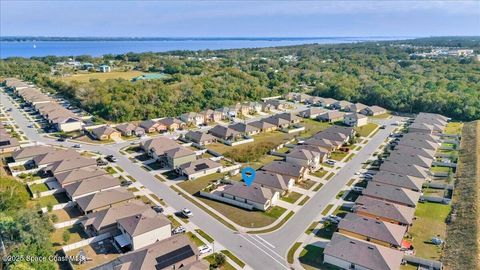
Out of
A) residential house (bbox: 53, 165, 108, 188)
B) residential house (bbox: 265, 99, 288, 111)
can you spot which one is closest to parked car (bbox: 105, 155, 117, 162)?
residential house (bbox: 53, 165, 108, 188)

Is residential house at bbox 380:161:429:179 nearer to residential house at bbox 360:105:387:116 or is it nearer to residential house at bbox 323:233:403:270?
residential house at bbox 323:233:403:270

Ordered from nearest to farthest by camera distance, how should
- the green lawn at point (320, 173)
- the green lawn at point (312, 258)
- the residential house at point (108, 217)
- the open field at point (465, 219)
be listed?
1. the green lawn at point (312, 258)
2. the open field at point (465, 219)
3. the residential house at point (108, 217)
4. the green lawn at point (320, 173)

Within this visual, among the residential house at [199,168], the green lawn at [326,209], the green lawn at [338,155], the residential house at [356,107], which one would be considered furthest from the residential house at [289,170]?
the residential house at [356,107]

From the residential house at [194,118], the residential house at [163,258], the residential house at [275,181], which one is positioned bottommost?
the residential house at [163,258]

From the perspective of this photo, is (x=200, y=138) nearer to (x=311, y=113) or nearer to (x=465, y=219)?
(x=311, y=113)

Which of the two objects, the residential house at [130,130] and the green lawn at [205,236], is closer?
the green lawn at [205,236]

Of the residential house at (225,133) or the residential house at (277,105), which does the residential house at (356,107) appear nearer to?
the residential house at (277,105)
